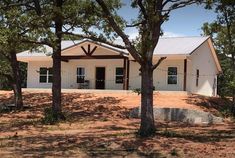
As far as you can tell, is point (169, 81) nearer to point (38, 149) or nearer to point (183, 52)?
point (183, 52)

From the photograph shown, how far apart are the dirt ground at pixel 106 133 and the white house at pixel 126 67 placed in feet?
11.6

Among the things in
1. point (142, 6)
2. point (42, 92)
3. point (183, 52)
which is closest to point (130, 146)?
point (142, 6)

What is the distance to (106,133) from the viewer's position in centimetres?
1858

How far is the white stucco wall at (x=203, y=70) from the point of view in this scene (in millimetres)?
37141

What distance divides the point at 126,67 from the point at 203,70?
275 inches

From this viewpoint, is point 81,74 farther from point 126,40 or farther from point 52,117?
point 126,40

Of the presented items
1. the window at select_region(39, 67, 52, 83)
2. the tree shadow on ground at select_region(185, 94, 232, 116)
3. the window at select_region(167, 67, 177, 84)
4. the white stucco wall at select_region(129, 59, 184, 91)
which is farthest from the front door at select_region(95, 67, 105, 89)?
the tree shadow on ground at select_region(185, 94, 232, 116)

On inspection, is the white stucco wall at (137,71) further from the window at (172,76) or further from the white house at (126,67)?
the window at (172,76)

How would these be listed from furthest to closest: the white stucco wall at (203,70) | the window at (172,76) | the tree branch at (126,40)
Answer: the white stucco wall at (203,70), the window at (172,76), the tree branch at (126,40)

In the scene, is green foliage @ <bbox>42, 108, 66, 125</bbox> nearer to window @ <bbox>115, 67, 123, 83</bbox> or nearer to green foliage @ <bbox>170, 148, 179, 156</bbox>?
green foliage @ <bbox>170, 148, 179, 156</bbox>

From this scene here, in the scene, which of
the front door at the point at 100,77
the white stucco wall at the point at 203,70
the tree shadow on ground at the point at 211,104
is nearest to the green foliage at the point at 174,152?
the tree shadow on ground at the point at 211,104

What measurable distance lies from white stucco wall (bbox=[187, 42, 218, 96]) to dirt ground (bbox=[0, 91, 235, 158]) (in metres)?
4.40

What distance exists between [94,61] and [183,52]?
8.33 meters

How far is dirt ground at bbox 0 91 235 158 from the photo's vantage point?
45.8ft
